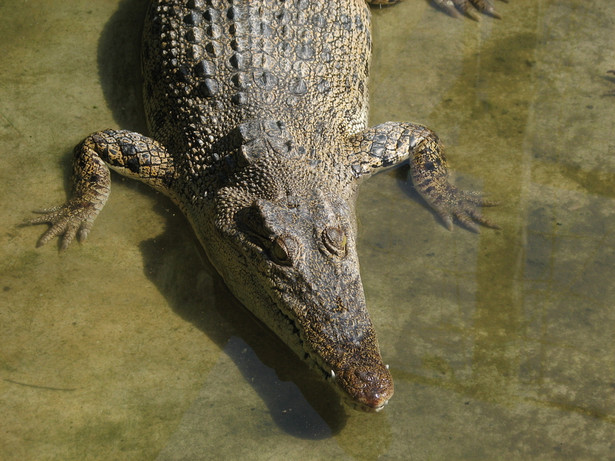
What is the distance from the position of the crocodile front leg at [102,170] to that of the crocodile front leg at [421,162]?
1291 millimetres

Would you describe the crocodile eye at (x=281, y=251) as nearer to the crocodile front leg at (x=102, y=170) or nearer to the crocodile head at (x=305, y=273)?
the crocodile head at (x=305, y=273)

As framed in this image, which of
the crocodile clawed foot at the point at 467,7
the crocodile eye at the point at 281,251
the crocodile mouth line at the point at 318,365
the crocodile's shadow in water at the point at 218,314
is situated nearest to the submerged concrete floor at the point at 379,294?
the crocodile's shadow in water at the point at 218,314

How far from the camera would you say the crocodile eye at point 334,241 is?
12.3 ft

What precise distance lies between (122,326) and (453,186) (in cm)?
236

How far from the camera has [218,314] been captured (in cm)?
420

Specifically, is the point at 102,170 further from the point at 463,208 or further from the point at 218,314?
the point at 463,208

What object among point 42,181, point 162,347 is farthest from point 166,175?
point 162,347

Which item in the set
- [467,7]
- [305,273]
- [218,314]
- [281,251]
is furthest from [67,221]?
[467,7]

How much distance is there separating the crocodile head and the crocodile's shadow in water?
→ 0.47ft

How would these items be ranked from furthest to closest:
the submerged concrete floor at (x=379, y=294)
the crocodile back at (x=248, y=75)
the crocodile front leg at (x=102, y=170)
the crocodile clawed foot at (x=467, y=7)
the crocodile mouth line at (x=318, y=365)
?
the crocodile clawed foot at (x=467, y=7) → the crocodile front leg at (x=102, y=170) → the crocodile back at (x=248, y=75) → the submerged concrete floor at (x=379, y=294) → the crocodile mouth line at (x=318, y=365)

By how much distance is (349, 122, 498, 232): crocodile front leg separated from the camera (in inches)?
184

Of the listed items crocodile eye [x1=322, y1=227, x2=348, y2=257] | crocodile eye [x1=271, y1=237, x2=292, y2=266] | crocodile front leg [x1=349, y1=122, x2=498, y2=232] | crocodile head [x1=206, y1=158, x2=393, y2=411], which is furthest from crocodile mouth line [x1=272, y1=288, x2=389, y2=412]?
crocodile front leg [x1=349, y1=122, x2=498, y2=232]

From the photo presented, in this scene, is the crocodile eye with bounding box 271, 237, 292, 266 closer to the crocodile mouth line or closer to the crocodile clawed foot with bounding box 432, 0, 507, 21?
the crocodile mouth line

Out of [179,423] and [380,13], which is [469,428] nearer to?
[179,423]
